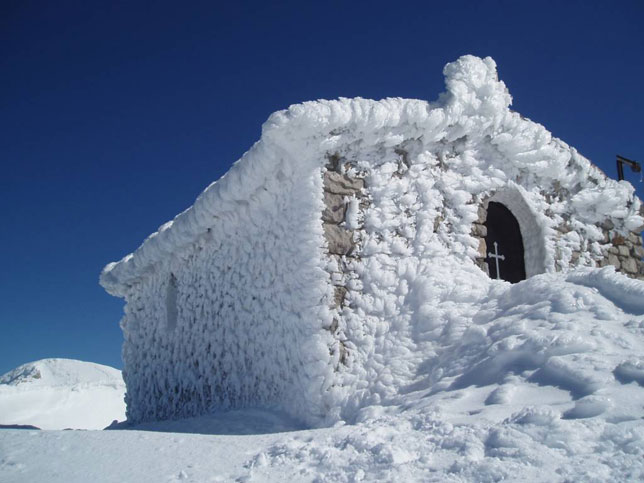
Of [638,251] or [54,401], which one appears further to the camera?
[54,401]

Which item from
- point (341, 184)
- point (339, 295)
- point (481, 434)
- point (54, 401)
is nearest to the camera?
point (481, 434)

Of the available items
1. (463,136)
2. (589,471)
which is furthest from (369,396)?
(463,136)

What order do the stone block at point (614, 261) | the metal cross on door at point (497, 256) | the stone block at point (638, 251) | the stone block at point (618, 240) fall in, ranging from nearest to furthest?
1. the metal cross on door at point (497, 256)
2. the stone block at point (614, 261)
3. the stone block at point (618, 240)
4. the stone block at point (638, 251)

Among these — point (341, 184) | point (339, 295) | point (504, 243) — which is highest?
point (341, 184)

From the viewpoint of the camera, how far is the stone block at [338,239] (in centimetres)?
428

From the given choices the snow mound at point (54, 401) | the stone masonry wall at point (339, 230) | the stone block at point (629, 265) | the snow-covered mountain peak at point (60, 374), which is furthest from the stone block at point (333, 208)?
the snow-covered mountain peak at point (60, 374)

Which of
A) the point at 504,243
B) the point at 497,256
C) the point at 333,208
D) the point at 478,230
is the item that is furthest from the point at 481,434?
the point at 504,243

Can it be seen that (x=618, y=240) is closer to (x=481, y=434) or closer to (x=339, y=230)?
(x=339, y=230)

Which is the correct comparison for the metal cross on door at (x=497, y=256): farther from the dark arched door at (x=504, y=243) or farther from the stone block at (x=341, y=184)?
the stone block at (x=341, y=184)

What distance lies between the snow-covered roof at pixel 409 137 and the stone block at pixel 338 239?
0.62 m

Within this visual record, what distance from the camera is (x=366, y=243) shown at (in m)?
4.38

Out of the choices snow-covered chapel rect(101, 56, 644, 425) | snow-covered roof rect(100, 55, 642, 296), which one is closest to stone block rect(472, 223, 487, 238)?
snow-covered chapel rect(101, 56, 644, 425)

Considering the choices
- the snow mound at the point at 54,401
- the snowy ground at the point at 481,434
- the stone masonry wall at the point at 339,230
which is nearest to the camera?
the snowy ground at the point at 481,434

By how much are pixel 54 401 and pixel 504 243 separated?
13733 millimetres
